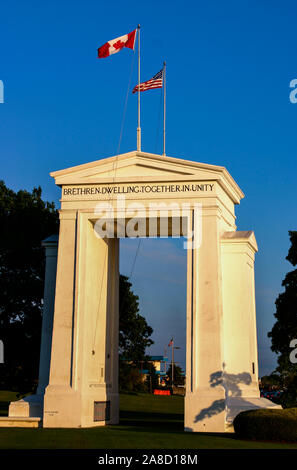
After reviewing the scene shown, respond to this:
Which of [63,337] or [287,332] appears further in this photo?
[287,332]

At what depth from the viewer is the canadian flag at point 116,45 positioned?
3167 cm

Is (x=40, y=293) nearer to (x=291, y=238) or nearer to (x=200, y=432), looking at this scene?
(x=291, y=238)

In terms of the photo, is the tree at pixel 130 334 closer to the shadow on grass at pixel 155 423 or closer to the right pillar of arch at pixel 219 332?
the shadow on grass at pixel 155 423

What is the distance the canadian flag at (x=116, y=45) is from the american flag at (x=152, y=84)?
1.92 metres

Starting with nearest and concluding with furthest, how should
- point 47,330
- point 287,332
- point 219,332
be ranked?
point 219,332 < point 47,330 < point 287,332

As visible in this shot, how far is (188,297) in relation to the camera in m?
29.4

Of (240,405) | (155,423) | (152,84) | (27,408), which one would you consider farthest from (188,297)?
(152,84)

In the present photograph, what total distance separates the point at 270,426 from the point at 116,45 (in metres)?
19.0

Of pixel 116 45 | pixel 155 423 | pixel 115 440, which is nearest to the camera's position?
pixel 115 440

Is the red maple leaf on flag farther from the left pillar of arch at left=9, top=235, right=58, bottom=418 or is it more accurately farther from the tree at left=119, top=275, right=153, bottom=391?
the tree at left=119, top=275, right=153, bottom=391

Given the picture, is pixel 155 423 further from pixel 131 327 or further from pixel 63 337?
pixel 131 327

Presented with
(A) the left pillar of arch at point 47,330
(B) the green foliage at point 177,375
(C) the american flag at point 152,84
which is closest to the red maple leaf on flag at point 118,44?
(C) the american flag at point 152,84

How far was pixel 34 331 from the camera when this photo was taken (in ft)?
142
